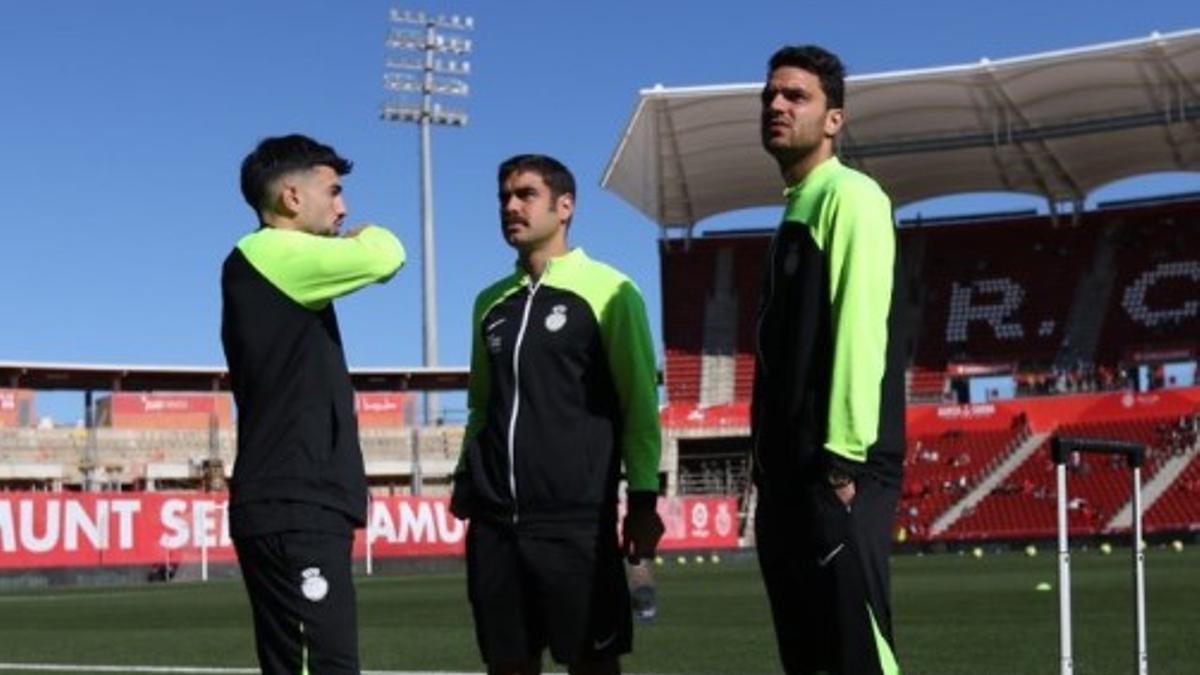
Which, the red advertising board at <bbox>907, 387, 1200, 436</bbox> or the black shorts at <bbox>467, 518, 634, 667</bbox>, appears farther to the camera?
the red advertising board at <bbox>907, 387, 1200, 436</bbox>

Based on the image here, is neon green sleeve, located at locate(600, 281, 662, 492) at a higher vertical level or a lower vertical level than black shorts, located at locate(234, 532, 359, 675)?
higher

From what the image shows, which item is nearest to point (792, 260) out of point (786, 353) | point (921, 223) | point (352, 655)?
point (786, 353)

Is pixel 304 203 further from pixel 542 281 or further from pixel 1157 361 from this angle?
pixel 1157 361

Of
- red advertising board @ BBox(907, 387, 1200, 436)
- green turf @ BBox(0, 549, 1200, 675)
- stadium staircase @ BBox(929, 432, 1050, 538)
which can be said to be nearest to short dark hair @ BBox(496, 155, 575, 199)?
green turf @ BBox(0, 549, 1200, 675)

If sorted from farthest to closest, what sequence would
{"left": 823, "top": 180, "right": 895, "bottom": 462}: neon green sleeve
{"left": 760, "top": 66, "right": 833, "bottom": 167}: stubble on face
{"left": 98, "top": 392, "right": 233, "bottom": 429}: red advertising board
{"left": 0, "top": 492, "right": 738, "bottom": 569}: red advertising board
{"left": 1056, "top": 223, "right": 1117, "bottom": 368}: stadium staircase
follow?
{"left": 98, "top": 392, "right": 233, "bottom": 429}: red advertising board
{"left": 1056, "top": 223, "right": 1117, "bottom": 368}: stadium staircase
{"left": 0, "top": 492, "right": 738, "bottom": 569}: red advertising board
{"left": 760, "top": 66, "right": 833, "bottom": 167}: stubble on face
{"left": 823, "top": 180, "right": 895, "bottom": 462}: neon green sleeve

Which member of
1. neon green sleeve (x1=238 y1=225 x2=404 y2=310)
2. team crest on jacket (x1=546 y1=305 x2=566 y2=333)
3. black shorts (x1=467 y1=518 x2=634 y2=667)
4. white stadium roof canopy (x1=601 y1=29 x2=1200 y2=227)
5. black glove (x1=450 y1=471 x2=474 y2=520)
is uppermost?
white stadium roof canopy (x1=601 y1=29 x2=1200 y2=227)

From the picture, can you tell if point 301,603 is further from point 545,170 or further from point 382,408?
point 382,408

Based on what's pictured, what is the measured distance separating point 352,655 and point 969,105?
4607cm

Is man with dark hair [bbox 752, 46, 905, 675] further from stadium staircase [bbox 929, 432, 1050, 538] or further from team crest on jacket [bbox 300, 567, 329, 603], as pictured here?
stadium staircase [bbox 929, 432, 1050, 538]

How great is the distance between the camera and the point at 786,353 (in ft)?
15.4

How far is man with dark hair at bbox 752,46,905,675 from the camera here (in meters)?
4.51

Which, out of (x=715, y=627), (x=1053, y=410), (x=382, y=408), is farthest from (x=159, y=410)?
(x=715, y=627)

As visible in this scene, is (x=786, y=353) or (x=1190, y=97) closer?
(x=786, y=353)

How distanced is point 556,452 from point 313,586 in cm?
101
